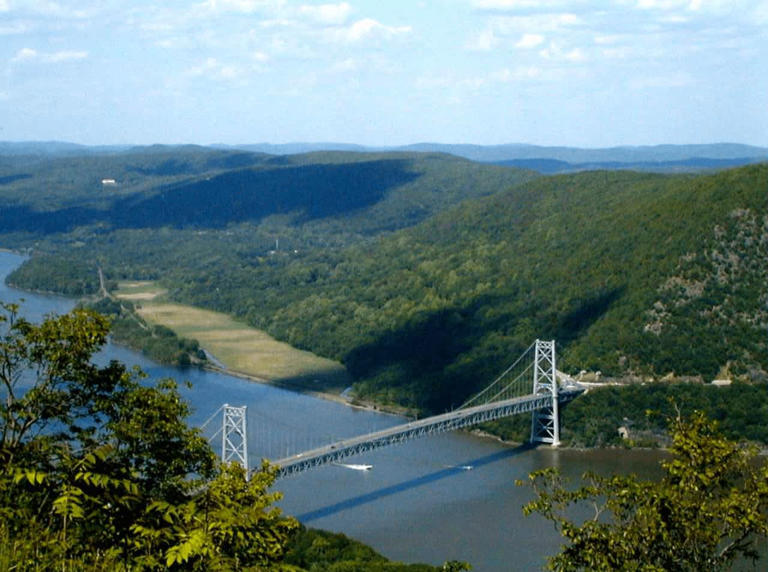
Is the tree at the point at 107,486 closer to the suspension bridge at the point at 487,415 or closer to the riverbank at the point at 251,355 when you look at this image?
the suspension bridge at the point at 487,415

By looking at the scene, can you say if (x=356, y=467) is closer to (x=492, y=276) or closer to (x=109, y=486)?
(x=492, y=276)

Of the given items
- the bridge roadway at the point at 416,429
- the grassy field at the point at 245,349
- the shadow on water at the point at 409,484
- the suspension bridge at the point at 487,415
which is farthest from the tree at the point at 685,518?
the grassy field at the point at 245,349

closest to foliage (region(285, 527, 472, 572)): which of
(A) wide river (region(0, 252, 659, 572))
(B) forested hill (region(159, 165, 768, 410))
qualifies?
(A) wide river (region(0, 252, 659, 572))

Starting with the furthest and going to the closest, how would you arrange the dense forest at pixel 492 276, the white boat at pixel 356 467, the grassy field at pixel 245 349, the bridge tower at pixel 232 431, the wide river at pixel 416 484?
the grassy field at pixel 245 349 → the dense forest at pixel 492 276 → the white boat at pixel 356 467 → the bridge tower at pixel 232 431 → the wide river at pixel 416 484

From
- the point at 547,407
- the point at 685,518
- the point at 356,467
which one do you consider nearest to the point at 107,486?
the point at 685,518

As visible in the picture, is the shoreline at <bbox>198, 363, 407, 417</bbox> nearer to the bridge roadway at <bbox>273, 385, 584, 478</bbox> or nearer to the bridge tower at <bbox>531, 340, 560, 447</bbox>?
the bridge tower at <bbox>531, 340, 560, 447</bbox>

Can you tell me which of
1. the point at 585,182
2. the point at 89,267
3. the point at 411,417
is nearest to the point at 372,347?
the point at 411,417

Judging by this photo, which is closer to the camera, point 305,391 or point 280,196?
point 305,391

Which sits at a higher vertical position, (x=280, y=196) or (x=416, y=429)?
(x=280, y=196)
